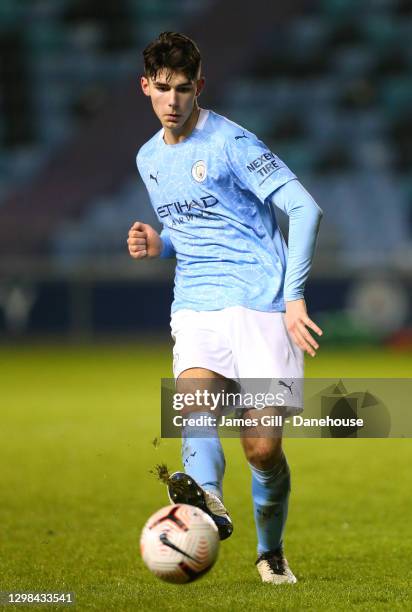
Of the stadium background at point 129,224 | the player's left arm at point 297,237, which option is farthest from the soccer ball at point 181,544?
the stadium background at point 129,224

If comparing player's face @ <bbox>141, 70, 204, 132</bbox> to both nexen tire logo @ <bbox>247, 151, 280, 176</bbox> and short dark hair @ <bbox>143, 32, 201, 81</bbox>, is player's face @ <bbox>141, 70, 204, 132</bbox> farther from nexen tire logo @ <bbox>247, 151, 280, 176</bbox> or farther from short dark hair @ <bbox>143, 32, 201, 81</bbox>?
nexen tire logo @ <bbox>247, 151, 280, 176</bbox>

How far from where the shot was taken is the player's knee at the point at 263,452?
3965 millimetres

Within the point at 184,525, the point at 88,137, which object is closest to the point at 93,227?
the point at 88,137

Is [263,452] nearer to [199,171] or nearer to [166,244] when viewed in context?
[166,244]

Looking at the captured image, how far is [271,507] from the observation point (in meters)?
4.17

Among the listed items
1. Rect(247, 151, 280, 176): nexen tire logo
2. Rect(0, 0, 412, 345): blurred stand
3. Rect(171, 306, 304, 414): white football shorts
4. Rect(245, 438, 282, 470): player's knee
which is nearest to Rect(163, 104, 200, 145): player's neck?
Rect(247, 151, 280, 176): nexen tire logo

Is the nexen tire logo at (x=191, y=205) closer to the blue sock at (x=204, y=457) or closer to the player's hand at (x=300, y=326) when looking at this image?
the player's hand at (x=300, y=326)

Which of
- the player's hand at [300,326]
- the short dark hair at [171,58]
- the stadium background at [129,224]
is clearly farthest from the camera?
the stadium background at [129,224]

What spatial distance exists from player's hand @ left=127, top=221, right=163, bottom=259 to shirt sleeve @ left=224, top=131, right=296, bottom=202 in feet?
1.27

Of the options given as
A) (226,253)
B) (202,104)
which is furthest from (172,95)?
(202,104)

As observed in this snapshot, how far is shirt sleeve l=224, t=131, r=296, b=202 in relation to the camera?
3918 millimetres

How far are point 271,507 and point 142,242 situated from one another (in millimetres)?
1019

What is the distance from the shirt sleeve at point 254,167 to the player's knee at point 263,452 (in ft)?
2.61

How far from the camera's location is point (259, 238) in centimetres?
409
